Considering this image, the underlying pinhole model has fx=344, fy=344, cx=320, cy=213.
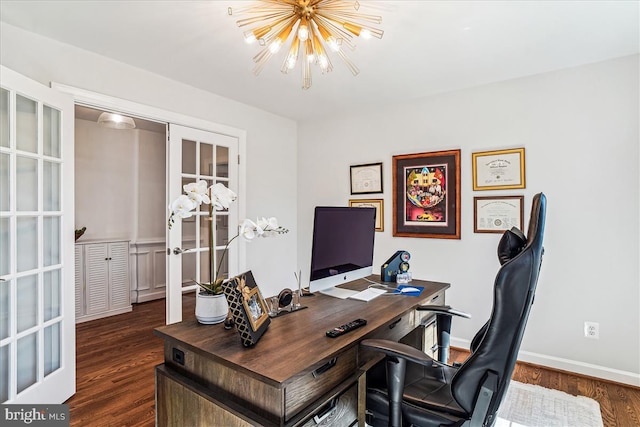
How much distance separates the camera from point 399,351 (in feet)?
4.08

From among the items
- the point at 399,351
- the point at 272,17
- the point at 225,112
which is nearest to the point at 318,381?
the point at 399,351

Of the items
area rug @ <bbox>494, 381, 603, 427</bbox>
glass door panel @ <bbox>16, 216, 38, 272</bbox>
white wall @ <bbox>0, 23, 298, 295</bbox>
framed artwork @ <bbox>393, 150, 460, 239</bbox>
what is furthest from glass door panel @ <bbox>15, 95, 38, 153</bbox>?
area rug @ <bbox>494, 381, 603, 427</bbox>

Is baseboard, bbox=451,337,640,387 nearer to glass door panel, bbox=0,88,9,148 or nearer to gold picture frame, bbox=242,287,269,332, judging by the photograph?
gold picture frame, bbox=242,287,269,332

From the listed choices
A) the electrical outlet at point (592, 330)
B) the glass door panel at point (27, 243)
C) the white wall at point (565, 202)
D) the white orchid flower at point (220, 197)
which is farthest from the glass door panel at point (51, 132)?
the electrical outlet at point (592, 330)

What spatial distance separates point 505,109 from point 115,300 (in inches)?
189

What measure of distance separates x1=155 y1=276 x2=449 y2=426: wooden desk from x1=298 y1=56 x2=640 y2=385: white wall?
1.92 metres

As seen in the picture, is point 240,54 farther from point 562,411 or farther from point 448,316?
point 562,411

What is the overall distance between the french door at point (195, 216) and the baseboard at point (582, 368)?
2808mm

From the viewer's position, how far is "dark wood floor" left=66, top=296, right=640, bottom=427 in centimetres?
212

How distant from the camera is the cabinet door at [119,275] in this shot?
14.0 ft

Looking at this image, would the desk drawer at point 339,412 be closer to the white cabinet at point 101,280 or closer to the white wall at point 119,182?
the white cabinet at point 101,280

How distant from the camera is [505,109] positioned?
300cm

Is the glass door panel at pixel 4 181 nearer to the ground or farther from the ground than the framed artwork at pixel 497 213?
farther from the ground

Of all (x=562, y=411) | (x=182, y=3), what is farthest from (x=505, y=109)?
(x=182, y=3)
